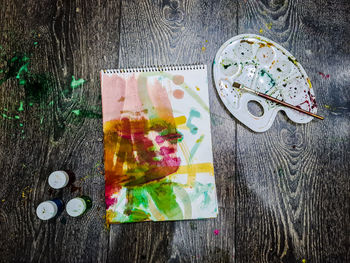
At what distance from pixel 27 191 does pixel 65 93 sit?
30cm

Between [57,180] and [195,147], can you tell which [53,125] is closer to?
[57,180]

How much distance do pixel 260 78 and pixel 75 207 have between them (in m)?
0.61

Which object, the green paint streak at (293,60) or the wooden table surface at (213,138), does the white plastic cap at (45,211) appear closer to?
the wooden table surface at (213,138)

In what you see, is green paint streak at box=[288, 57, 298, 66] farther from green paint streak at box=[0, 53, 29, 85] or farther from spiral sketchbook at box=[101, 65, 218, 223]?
green paint streak at box=[0, 53, 29, 85]

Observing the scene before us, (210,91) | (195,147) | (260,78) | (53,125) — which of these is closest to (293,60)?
(260,78)

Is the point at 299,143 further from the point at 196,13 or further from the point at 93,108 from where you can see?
the point at 93,108

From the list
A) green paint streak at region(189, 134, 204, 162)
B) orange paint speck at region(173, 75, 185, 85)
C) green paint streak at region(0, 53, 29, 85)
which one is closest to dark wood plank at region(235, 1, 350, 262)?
green paint streak at region(189, 134, 204, 162)

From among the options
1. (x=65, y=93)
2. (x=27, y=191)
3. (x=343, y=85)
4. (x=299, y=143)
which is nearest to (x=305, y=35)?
(x=343, y=85)

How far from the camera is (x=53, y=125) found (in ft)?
2.19

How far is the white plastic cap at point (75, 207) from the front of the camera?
1.96 ft

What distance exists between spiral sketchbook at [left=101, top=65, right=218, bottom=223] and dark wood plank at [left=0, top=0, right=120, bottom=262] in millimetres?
46

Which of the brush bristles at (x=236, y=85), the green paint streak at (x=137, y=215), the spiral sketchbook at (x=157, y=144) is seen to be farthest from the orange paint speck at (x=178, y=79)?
the green paint streak at (x=137, y=215)

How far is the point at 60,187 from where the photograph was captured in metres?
0.61

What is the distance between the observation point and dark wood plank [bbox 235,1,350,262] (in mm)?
629
